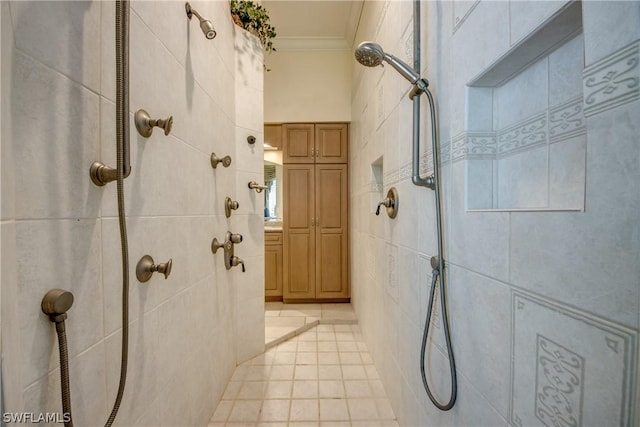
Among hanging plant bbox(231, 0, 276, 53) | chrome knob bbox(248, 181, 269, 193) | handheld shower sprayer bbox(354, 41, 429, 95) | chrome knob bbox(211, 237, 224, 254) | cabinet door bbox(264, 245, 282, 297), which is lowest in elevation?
cabinet door bbox(264, 245, 282, 297)

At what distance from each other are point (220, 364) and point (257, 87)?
188 cm

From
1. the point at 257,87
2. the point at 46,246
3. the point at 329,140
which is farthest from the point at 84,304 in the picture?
the point at 329,140

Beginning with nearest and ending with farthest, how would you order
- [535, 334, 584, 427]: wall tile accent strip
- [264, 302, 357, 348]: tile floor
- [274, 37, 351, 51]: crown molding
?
[535, 334, 584, 427]: wall tile accent strip, [264, 302, 357, 348]: tile floor, [274, 37, 351, 51]: crown molding

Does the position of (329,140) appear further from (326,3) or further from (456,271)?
(456,271)

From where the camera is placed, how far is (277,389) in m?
1.70

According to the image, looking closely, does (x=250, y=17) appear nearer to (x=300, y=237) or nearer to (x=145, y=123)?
(x=145, y=123)

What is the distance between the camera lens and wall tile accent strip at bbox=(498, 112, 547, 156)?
0.63 metres

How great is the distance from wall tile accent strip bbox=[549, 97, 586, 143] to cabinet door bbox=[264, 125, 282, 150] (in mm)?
2819

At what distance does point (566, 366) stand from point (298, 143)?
293 centimetres

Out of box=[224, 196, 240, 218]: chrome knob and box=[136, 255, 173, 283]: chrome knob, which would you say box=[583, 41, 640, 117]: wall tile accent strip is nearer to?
box=[136, 255, 173, 283]: chrome knob

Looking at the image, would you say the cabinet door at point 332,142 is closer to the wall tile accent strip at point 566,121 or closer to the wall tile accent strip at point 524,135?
the wall tile accent strip at point 524,135

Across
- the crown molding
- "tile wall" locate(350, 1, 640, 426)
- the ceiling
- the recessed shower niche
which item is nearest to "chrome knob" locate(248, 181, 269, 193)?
"tile wall" locate(350, 1, 640, 426)

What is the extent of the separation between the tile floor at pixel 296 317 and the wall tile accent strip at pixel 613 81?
2296 millimetres

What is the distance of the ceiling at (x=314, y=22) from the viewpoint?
248 centimetres
